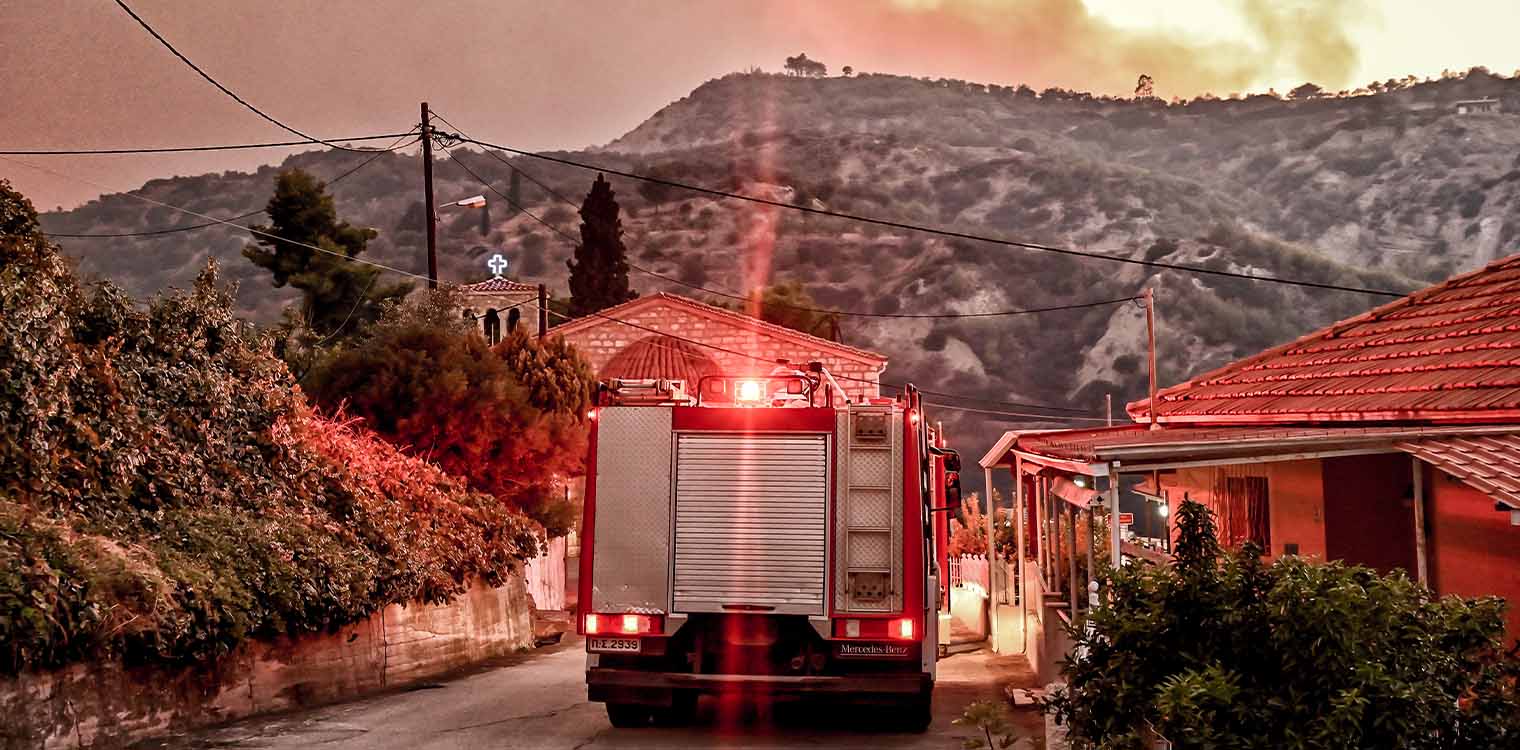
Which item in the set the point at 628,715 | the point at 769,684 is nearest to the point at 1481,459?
the point at 769,684

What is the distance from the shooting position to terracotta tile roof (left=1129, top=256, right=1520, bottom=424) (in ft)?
43.4

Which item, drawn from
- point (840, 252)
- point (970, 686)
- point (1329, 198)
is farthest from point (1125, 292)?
point (970, 686)

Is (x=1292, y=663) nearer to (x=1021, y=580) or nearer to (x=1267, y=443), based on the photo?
(x=1267, y=443)

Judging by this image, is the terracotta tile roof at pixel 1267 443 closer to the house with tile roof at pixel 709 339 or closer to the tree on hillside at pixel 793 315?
the house with tile roof at pixel 709 339

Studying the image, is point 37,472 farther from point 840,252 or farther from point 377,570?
point 840,252

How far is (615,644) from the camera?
39.6 ft

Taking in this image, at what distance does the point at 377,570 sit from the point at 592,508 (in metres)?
5.43

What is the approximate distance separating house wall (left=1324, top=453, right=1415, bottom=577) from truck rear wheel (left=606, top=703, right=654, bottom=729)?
261 inches

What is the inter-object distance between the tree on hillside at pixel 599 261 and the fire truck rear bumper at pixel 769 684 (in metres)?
62.2

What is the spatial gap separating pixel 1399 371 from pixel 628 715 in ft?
28.9

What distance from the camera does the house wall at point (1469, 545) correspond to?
1099 centimetres

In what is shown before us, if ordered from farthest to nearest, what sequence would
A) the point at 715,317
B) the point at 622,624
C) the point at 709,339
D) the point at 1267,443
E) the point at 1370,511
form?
the point at 709,339, the point at 715,317, the point at 1370,511, the point at 622,624, the point at 1267,443

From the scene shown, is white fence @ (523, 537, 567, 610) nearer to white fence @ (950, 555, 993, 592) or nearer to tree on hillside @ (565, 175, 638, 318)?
white fence @ (950, 555, 993, 592)

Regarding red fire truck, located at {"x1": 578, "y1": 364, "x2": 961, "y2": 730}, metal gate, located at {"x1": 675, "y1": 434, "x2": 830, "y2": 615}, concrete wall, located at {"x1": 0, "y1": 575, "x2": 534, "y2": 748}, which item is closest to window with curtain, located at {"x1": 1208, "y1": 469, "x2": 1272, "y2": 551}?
red fire truck, located at {"x1": 578, "y1": 364, "x2": 961, "y2": 730}
